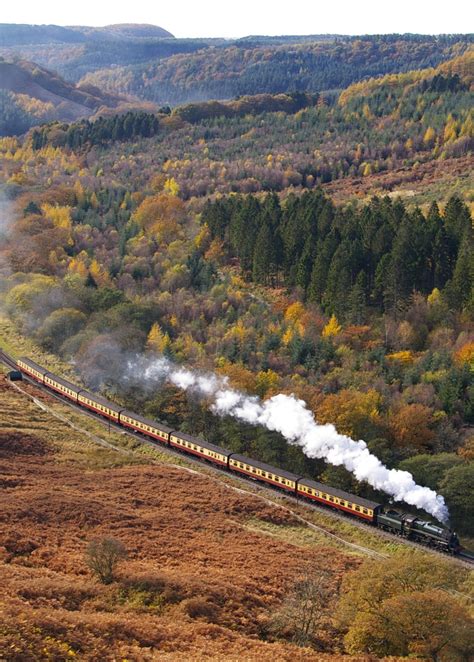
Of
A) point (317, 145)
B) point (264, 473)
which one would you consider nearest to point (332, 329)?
point (264, 473)

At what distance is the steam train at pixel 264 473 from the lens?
48.6 metres

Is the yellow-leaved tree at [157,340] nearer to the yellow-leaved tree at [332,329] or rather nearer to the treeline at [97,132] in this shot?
the yellow-leaved tree at [332,329]

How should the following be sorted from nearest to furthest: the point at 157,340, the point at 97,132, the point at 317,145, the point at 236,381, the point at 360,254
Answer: the point at 236,381
the point at 157,340
the point at 360,254
the point at 317,145
the point at 97,132

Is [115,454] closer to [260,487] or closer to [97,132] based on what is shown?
[260,487]

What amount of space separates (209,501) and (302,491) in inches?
285

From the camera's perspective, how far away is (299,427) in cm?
6100

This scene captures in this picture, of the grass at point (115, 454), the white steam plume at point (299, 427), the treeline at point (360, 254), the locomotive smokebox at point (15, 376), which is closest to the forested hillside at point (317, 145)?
the treeline at point (360, 254)

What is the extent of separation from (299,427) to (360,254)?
102 feet

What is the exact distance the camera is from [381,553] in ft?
158

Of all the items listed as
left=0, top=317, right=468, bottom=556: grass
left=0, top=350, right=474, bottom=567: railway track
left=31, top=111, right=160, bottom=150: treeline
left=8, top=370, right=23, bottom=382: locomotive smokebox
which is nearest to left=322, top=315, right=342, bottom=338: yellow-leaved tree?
left=0, top=350, right=474, bottom=567: railway track

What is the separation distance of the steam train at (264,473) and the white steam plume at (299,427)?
2.34 meters

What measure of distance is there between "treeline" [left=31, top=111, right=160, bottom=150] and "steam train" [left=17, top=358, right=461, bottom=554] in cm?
11220

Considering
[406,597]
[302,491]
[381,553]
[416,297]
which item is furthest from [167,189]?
[406,597]

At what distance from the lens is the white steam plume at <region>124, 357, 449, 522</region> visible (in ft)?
173
